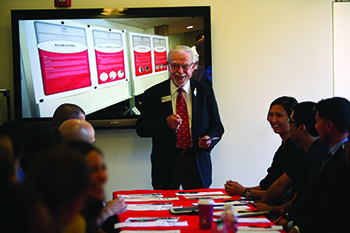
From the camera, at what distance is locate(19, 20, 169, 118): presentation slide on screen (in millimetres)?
3721

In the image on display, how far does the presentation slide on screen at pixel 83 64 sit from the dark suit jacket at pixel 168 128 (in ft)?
2.01

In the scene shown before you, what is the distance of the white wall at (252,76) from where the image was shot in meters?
4.00

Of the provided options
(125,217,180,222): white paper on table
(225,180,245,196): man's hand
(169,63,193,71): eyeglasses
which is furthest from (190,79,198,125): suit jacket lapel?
(125,217,180,222): white paper on table

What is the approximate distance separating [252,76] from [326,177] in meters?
2.49

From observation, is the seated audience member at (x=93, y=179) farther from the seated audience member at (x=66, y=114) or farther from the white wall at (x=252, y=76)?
the white wall at (x=252, y=76)

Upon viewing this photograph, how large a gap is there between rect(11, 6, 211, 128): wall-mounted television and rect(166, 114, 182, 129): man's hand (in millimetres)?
950

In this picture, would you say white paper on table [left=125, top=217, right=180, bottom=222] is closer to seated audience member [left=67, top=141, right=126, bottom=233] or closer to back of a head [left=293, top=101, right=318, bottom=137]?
seated audience member [left=67, top=141, right=126, bottom=233]

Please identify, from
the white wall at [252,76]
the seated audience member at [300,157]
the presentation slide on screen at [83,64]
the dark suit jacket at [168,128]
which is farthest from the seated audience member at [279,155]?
the presentation slide on screen at [83,64]

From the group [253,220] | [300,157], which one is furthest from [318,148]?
[253,220]

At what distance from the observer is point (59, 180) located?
0.65m

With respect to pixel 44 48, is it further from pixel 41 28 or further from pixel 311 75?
pixel 311 75

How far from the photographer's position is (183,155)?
313 centimetres

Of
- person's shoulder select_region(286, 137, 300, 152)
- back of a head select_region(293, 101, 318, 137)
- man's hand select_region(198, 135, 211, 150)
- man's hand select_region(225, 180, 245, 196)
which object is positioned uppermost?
back of a head select_region(293, 101, 318, 137)

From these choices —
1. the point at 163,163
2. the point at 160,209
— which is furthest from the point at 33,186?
the point at 163,163
